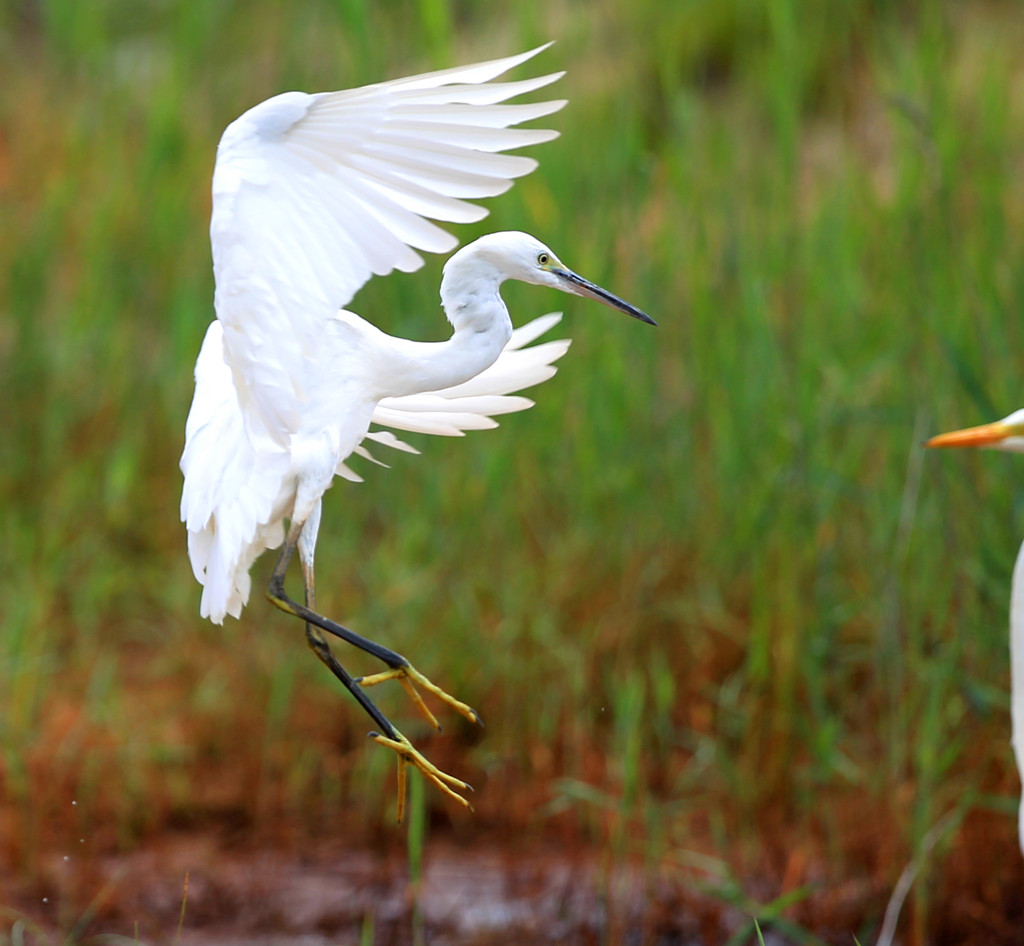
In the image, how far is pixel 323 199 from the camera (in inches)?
60.0

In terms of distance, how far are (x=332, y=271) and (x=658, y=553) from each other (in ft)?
5.28

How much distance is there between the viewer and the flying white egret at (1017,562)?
1685 mm

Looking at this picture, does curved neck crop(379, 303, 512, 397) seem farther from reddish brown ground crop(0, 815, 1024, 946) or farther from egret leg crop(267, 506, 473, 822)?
reddish brown ground crop(0, 815, 1024, 946)

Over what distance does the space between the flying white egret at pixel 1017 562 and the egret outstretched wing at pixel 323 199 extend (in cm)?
68

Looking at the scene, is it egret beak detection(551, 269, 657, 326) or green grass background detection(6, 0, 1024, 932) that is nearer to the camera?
egret beak detection(551, 269, 657, 326)

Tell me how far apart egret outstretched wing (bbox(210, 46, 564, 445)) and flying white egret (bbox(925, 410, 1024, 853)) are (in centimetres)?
68

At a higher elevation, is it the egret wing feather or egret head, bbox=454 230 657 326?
egret head, bbox=454 230 657 326

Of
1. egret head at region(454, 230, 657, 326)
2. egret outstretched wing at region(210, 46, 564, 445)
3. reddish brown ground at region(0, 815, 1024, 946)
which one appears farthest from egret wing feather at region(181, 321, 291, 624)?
reddish brown ground at region(0, 815, 1024, 946)

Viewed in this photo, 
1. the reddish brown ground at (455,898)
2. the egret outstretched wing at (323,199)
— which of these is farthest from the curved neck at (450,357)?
the reddish brown ground at (455,898)

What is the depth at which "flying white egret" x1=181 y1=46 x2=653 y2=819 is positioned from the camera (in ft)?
4.79

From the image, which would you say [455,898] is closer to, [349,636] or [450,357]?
[349,636]

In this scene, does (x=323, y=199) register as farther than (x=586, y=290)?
No

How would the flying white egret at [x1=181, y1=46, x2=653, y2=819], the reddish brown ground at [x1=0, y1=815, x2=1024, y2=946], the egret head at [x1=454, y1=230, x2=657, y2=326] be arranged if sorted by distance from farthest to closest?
1. the reddish brown ground at [x1=0, y1=815, x2=1024, y2=946]
2. the egret head at [x1=454, y1=230, x2=657, y2=326]
3. the flying white egret at [x1=181, y1=46, x2=653, y2=819]

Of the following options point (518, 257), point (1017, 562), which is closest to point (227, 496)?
point (518, 257)
